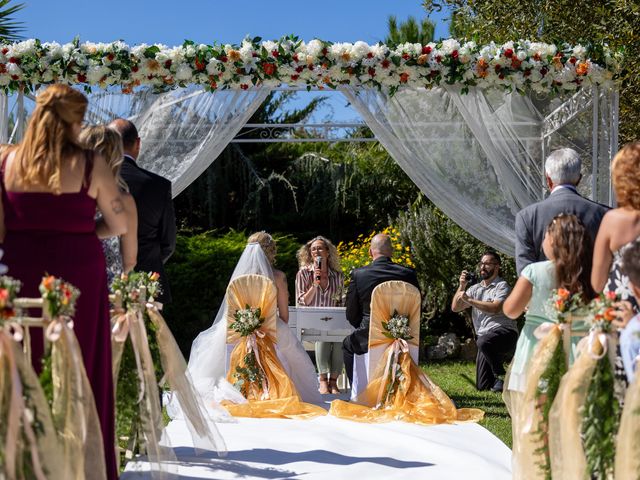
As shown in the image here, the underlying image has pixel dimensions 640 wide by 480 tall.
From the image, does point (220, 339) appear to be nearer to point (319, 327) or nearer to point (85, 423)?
point (319, 327)

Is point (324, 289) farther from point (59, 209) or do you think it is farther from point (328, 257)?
point (59, 209)

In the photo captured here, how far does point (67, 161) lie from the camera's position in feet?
11.5

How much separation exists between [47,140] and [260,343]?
3.75 meters

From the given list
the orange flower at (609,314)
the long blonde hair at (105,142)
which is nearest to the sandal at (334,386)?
the long blonde hair at (105,142)

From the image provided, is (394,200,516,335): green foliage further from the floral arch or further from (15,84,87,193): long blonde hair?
(15,84,87,193): long blonde hair

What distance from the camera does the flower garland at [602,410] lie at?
10.7ft

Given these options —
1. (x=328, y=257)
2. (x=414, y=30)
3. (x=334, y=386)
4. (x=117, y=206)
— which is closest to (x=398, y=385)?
(x=334, y=386)

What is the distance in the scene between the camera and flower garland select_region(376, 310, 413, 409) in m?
6.58

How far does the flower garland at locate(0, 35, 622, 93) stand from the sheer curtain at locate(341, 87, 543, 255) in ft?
0.59

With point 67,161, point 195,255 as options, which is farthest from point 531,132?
point 195,255

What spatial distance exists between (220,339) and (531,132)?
3.11 meters

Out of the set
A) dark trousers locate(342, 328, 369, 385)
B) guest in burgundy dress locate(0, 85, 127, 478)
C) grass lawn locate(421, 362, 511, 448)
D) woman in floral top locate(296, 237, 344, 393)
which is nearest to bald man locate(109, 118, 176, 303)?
guest in burgundy dress locate(0, 85, 127, 478)

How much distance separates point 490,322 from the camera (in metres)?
7.94

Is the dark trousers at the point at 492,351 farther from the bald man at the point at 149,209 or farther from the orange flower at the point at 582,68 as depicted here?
the bald man at the point at 149,209
